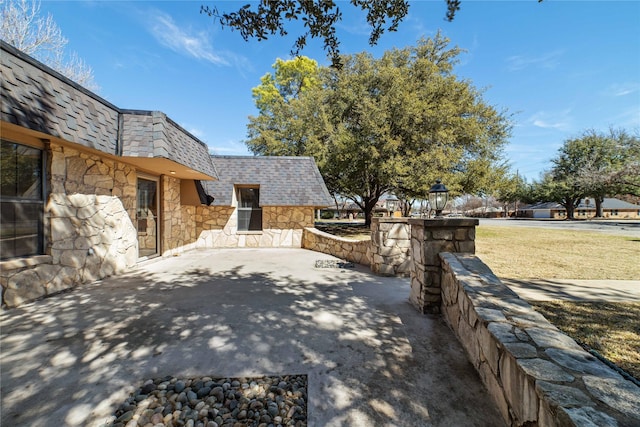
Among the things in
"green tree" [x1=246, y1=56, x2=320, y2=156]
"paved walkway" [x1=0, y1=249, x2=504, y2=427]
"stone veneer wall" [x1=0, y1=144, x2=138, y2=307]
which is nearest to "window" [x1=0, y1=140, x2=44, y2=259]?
"stone veneer wall" [x1=0, y1=144, x2=138, y2=307]

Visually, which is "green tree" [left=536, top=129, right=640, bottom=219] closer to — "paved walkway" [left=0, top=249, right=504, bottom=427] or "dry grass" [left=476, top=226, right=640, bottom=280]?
"dry grass" [left=476, top=226, right=640, bottom=280]

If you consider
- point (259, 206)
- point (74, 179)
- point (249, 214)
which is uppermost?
point (74, 179)

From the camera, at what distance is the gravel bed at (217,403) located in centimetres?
187

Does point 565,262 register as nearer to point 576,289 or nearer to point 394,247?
point 576,289

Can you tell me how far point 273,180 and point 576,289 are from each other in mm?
9520

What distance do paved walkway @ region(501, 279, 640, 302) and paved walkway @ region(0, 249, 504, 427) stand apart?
235cm

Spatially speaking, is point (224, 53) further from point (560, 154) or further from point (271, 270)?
point (560, 154)

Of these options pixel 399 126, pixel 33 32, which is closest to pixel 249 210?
pixel 399 126

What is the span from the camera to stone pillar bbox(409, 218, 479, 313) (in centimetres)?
360

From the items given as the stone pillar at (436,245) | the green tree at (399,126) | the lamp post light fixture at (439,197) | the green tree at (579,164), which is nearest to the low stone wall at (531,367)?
the stone pillar at (436,245)

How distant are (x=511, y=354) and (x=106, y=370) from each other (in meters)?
3.43

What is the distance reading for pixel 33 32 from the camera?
11.4 m

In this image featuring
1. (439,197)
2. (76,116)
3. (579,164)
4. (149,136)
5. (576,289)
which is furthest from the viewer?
(579,164)

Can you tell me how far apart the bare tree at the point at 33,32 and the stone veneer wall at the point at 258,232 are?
1028 cm
